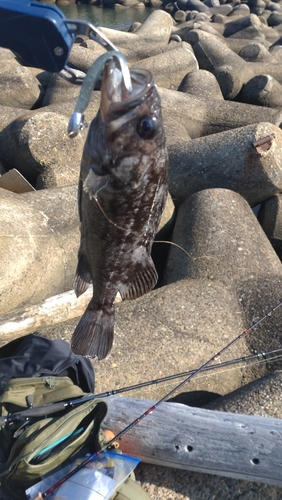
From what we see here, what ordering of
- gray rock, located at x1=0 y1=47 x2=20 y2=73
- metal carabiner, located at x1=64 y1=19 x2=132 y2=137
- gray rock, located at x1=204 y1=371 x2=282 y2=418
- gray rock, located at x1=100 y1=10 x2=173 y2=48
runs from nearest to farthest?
metal carabiner, located at x1=64 y1=19 x2=132 y2=137, gray rock, located at x1=204 y1=371 x2=282 y2=418, gray rock, located at x1=0 y1=47 x2=20 y2=73, gray rock, located at x1=100 y1=10 x2=173 y2=48

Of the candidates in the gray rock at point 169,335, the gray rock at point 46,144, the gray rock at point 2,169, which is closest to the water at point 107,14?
the gray rock at point 2,169

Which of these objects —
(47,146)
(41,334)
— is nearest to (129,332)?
(41,334)

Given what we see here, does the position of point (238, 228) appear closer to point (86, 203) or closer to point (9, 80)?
point (86, 203)

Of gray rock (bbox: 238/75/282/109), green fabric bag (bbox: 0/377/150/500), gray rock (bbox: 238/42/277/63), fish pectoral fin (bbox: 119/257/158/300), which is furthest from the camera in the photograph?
gray rock (bbox: 238/42/277/63)

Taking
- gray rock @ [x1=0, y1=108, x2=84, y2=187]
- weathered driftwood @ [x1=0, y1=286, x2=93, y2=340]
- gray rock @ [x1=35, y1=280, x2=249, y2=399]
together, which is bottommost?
gray rock @ [x1=35, y1=280, x2=249, y2=399]

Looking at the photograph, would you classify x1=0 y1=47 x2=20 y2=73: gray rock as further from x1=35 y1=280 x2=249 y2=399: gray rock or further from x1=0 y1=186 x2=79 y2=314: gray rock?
x1=35 y1=280 x2=249 y2=399: gray rock

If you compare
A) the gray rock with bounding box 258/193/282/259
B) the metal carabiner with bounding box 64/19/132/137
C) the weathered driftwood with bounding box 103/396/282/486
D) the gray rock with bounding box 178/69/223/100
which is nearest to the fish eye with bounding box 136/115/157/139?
the metal carabiner with bounding box 64/19/132/137
